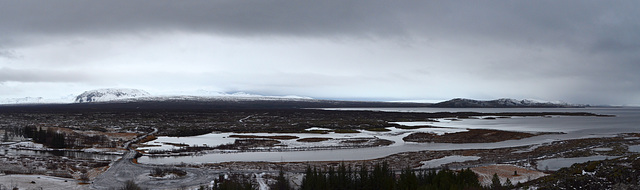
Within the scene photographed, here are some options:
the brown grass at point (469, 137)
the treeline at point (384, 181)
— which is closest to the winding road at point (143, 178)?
the treeline at point (384, 181)

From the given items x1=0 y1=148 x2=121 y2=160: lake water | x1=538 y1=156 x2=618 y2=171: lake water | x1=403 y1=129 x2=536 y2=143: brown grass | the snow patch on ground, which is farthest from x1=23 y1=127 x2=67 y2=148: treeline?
x1=538 y1=156 x2=618 y2=171: lake water

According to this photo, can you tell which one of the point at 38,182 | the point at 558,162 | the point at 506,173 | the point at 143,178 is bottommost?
the point at 143,178

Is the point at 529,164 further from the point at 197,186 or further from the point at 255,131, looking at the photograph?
the point at 255,131

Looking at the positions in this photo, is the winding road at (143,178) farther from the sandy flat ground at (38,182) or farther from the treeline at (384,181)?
the treeline at (384,181)

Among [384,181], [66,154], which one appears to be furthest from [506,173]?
[66,154]

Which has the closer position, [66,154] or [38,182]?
[38,182]

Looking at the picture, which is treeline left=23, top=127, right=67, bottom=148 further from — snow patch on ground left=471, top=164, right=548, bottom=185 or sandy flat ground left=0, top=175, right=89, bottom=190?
snow patch on ground left=471, top=164, right=548, bottom=185

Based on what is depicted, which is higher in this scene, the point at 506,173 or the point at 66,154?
the point at 506,173

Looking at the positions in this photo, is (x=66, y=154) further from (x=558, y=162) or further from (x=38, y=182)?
(x=558, y=162)
